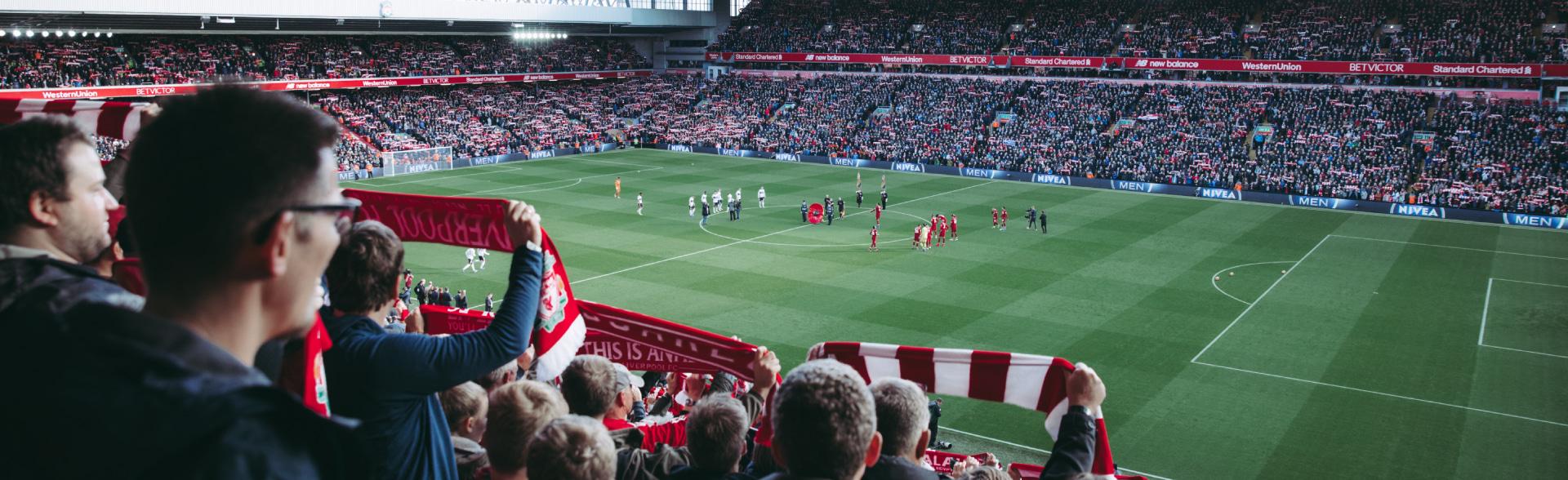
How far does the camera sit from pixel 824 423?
3.58m

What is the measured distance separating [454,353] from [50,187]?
1505 mm

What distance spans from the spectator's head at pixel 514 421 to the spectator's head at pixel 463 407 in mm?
1297

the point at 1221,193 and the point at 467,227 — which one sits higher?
the point at 467,227

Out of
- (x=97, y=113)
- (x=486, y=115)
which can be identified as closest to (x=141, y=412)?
(x=97, y=113)

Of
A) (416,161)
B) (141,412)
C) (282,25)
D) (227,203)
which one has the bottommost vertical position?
(416,161)

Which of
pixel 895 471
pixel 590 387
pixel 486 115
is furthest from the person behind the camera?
pixel 486 115

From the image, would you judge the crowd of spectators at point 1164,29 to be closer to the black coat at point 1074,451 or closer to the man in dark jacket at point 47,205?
the black coat at point 1074,451

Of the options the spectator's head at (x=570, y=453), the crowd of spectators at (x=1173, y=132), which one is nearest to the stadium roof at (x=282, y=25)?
the crowd of spectators at (x=1173, y=132)

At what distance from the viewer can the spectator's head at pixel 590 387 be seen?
562 cm

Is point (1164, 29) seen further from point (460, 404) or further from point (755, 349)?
point (460, 404)

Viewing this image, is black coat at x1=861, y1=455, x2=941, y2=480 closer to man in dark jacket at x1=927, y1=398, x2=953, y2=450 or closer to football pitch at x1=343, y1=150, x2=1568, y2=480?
man in dark jacket at x1=927, y1=398, x2=953, y2=450

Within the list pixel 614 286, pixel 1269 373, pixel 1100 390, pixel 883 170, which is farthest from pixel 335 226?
pixel 883 170

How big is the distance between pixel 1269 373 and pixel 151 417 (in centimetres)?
2443

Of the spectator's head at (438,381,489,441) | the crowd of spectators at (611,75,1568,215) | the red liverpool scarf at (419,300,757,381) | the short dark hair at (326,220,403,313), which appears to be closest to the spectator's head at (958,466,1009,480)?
the red liverpool scarf at (419,300,757,381)
